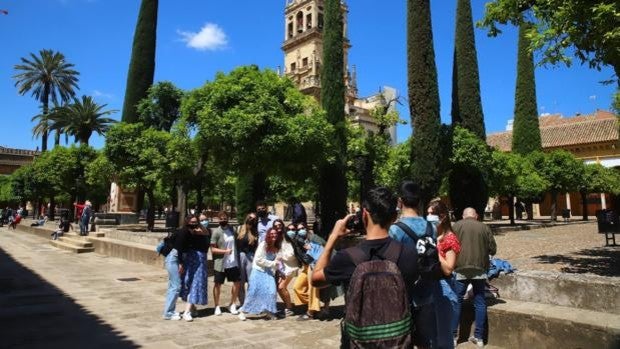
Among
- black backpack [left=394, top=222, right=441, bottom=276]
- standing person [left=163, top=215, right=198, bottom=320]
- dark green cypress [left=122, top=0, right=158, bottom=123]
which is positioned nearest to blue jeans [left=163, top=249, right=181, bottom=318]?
standing person [left=163, top=215, right=198, bottom=320]

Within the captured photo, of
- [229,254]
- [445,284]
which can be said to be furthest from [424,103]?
[445,284]

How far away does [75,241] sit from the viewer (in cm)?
2033

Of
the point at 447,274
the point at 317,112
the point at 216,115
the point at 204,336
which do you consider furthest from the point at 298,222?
the point at 317,112

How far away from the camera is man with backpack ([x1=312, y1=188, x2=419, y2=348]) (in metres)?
2.55

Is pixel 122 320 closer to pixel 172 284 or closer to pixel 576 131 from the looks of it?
pixel 172 284

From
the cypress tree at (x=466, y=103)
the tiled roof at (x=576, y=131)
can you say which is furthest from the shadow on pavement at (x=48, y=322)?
the tiled roof at (x=576, y=131)

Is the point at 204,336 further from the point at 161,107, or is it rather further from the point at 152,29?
the point at 152,29

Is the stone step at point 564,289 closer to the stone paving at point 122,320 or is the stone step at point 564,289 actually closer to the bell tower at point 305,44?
the stone paving at point 122,320

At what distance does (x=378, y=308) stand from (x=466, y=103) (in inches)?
988

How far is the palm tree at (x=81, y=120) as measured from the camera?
44.4 m

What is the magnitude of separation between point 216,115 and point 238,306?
8.67 meters

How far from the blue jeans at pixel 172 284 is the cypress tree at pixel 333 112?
36.4ft

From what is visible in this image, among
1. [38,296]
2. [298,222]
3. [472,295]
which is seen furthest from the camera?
[38,296]

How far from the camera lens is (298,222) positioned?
803 cm
